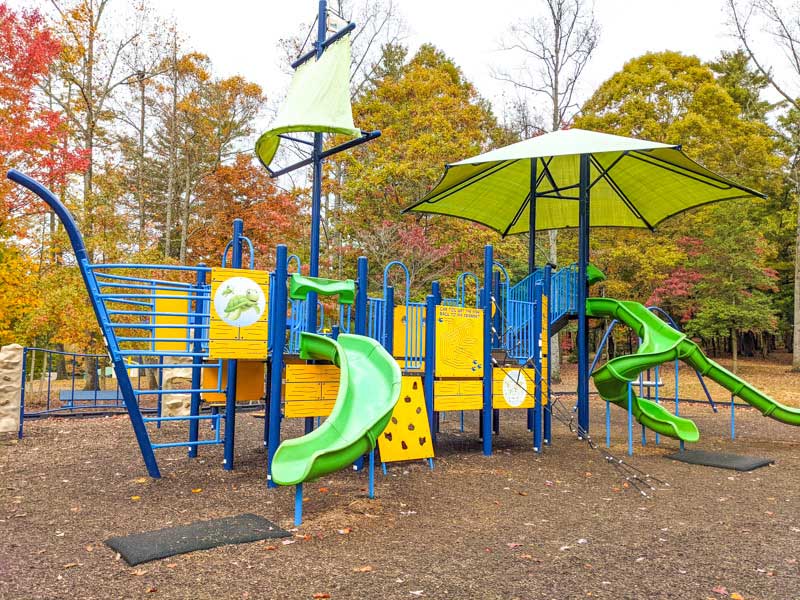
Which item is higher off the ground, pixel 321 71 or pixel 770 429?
pixel 321 71

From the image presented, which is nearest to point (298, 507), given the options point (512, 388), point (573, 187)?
point (512, 388)

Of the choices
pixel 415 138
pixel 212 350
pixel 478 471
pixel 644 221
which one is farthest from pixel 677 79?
pixel 212 350

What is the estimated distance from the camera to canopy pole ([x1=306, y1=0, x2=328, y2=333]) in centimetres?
684

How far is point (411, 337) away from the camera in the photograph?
793 centimetres

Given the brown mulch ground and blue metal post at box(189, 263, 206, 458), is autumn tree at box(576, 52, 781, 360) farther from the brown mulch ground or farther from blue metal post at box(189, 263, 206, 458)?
→ blue metal post at box(189, 263, 206, 458)

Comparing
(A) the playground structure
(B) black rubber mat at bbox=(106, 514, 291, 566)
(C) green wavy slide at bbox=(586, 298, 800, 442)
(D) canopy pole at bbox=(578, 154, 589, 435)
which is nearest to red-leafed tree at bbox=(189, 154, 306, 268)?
(A) the playground structure

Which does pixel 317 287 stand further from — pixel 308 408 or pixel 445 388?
pixel 445 388

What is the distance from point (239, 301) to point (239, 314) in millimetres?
134

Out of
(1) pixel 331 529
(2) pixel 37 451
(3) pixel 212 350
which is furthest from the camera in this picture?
(2) pixel 37 451

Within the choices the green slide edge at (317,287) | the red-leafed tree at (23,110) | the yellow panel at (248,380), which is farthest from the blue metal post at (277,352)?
the red-leafed tree at (23,110)

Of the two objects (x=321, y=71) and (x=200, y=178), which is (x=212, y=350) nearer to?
(x=321, y=71)

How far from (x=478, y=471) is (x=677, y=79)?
20840 mm

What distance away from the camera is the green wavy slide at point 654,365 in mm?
8641

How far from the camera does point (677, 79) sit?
22.9m
